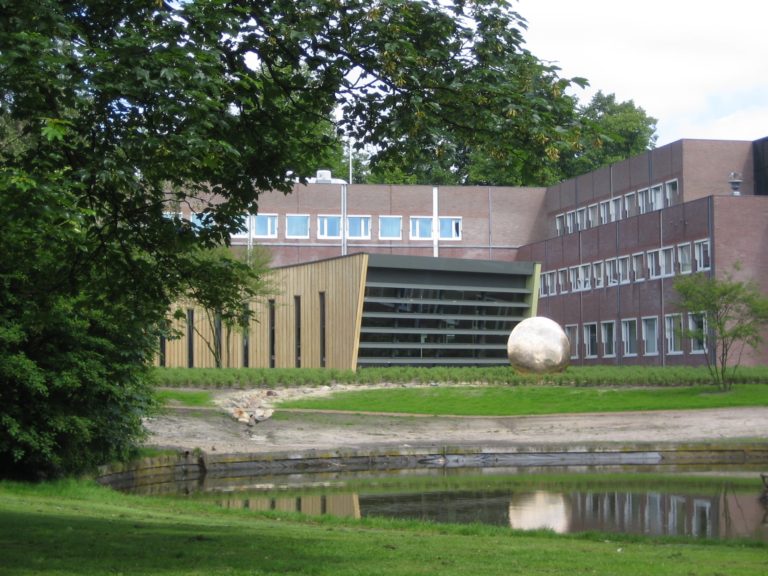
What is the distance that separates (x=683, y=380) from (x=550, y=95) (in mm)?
32901

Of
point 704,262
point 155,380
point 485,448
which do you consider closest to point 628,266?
point 704,262

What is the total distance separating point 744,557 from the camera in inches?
464

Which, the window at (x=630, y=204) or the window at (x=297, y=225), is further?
the window at (x=297, y=225)

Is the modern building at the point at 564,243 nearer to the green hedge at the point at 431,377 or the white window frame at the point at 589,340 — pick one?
the white window frame at the point at 589,340

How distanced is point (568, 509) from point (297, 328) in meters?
32.9

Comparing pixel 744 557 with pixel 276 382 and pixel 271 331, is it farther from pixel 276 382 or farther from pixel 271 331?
pixel 271 331

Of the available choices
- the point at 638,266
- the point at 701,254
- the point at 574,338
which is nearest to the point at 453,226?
the point at 574,338

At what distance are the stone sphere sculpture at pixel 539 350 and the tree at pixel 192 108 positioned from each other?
3276 centimetres

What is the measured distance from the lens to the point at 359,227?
76.1 metres

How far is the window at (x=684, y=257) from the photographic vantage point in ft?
179

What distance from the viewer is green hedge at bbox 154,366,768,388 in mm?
40750

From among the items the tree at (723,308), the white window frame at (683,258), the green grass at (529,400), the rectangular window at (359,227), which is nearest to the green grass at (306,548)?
the green grass at (529,400)

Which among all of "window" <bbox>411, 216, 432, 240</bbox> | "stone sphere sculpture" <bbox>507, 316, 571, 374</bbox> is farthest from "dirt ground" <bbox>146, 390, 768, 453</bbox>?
"window" <bbox>411, 216, 432, 240</bbox>

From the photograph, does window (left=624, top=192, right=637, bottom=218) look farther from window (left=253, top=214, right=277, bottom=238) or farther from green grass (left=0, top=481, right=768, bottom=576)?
green grass (left=0, top=481, right=768, bottom=576)
